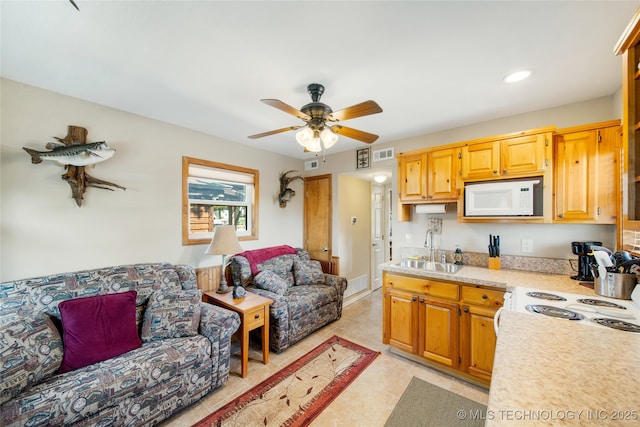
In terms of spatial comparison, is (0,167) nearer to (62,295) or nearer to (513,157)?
(62,295)

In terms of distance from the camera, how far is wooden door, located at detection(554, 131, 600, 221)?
6.54 ft

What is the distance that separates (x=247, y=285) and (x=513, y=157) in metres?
3.24

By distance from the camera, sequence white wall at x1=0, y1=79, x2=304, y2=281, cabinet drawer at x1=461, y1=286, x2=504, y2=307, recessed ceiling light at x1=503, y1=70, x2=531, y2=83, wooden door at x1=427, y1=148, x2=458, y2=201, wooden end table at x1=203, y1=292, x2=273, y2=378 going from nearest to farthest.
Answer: recessed ceiling light at x1=503, y1=70, x2=531, y2=83
white wall at x1=0, y1=79, x2=304, y2=281
cabinet drawer at x1=461, y1=286, x2=504, y2=307
wooden end table at x1=203, y1=292, x2=273, y2=378
wooden door at x1=427, y1=148, x2=458, y2=201

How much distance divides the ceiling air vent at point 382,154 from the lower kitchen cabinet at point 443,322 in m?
1.71

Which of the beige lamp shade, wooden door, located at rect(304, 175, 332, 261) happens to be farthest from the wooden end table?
wooden door, located at rect(304, 175, 332, 261)

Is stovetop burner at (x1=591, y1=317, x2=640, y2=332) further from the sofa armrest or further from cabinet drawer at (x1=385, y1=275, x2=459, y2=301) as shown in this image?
the sofa armrest

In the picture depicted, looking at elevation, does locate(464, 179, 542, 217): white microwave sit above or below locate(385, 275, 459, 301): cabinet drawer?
above

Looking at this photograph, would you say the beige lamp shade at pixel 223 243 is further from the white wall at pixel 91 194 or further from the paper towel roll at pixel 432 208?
the paper towel roll at pixel 432 208

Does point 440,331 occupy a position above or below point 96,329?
below

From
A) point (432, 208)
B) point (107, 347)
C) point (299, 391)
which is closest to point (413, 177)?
point (432, 208)

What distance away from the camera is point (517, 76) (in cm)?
183

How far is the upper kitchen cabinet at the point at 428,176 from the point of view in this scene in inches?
103

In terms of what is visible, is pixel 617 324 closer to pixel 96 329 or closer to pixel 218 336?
pixel 218 336

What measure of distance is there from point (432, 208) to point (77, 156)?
3426 mm
